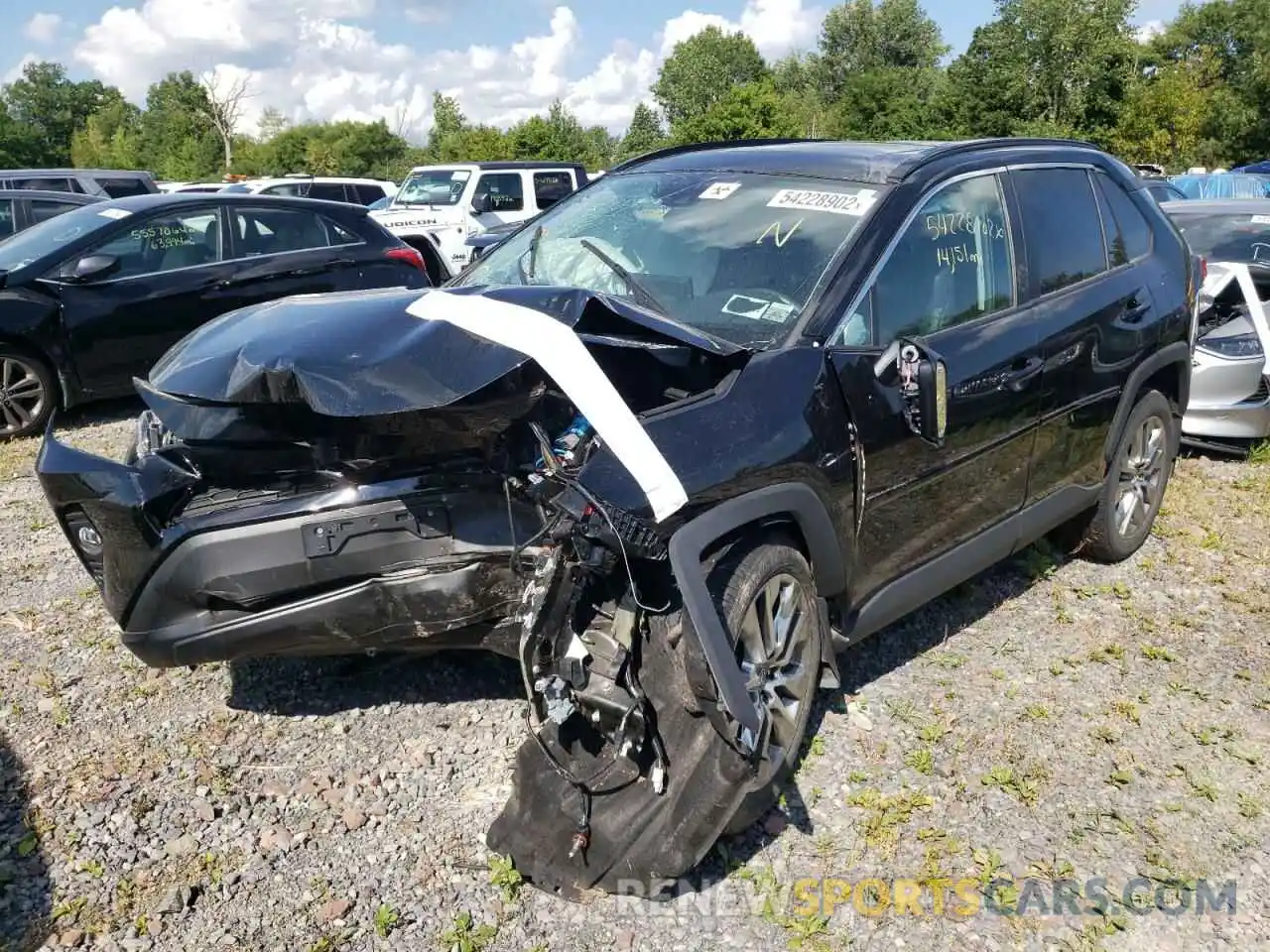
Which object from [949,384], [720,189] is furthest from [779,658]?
[720,189]

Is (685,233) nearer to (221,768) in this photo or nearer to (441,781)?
(441,781)

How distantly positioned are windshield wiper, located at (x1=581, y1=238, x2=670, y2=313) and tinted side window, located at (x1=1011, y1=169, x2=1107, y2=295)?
1543mm

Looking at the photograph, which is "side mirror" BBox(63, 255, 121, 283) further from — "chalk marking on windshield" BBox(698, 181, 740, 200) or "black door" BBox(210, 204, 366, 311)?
"chalk marking on windshield" BBox(698, 181, 740, 200)

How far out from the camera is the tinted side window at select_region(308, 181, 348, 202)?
60.6 ft

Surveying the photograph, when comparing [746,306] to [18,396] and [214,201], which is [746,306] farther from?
[214,201]

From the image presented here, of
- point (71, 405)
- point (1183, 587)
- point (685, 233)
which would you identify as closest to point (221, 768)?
point (685, 233)

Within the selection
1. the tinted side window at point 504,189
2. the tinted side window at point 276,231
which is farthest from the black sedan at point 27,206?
the tinted side window at point 504,189

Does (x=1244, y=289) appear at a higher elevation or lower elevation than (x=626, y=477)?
lower

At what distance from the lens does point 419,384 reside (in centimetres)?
257

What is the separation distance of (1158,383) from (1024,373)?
1.59 m

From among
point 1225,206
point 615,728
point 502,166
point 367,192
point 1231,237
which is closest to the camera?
point 615,728

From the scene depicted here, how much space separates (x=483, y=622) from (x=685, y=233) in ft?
5.22

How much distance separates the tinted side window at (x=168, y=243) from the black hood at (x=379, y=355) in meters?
4.71

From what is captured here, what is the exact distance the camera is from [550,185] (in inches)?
644
